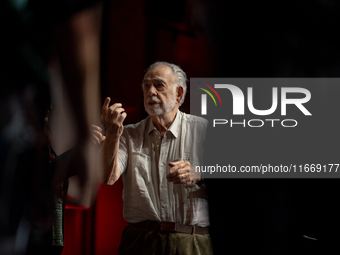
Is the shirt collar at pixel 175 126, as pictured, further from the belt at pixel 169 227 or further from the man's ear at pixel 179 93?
the belt at pixel 169 227

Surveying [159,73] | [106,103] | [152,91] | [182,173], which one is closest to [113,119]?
[106,103]

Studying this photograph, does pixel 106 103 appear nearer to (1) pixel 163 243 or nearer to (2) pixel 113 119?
(2) pixel 113 119

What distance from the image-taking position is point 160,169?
2.03 meters

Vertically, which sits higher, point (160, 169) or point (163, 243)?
point (160, 169)

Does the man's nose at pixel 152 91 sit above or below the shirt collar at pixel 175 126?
above

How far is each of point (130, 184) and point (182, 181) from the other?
326 millimetres

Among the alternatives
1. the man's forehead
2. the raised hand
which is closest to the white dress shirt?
Answer: the raised hand

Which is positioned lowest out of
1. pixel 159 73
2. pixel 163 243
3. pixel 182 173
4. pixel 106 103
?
pixel 163 243

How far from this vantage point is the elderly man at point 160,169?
76.4 inches

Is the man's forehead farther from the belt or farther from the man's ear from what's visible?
the belt

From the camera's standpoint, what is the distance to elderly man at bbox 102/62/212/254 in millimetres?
1941

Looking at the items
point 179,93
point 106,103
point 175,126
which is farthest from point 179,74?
point 106,103

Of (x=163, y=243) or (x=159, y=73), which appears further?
(x=159, y=73)

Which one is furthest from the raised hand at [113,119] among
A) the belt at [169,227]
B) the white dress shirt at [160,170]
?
the belt at [169,227]
